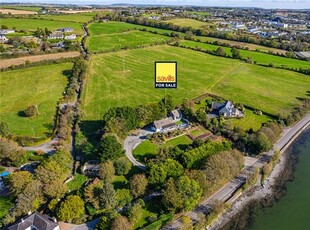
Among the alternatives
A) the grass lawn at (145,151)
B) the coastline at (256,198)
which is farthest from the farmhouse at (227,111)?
the grass lawn at (145,151)

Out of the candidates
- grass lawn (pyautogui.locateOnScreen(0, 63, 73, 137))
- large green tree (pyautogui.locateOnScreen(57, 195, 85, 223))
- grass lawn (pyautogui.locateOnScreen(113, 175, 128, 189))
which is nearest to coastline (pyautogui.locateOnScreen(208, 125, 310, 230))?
grass lawn (pyautogui.locateOnScreen(113, 175, 128, 189))

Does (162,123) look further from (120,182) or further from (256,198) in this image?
(256,198)

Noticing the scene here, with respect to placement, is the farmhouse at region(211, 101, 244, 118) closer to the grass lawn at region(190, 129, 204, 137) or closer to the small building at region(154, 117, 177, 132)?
the grass lawn at region(190, 129, 204, 137)

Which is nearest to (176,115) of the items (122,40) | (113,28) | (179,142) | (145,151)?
(179,142)

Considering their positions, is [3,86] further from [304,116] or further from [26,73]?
[304,116]

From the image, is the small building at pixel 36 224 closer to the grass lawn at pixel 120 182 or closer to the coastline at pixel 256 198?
the grass lawn at pixel 120 182
